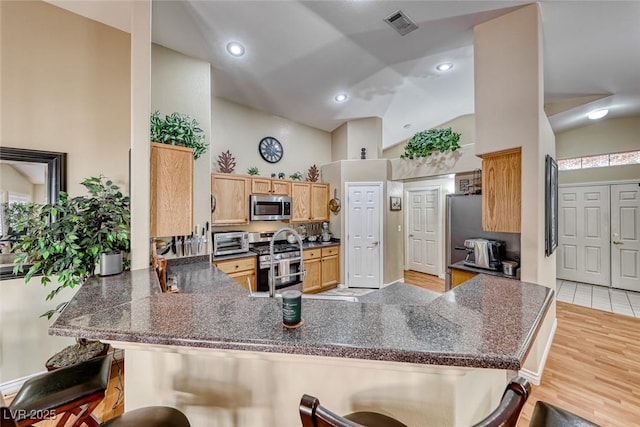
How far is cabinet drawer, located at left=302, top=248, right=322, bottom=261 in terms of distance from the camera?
4379 millimetres

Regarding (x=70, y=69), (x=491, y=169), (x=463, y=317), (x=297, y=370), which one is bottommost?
(x=297, y=370)

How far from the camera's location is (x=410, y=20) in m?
2.53

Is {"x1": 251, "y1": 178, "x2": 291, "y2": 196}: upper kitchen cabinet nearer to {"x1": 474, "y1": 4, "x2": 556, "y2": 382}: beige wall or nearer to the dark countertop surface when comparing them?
the dark countertop surface

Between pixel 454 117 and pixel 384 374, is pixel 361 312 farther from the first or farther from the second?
pixel 454 117

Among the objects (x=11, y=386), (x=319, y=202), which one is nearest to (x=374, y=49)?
(x=319, y=202)

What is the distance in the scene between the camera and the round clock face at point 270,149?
4.54 m

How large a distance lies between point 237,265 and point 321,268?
1.66 m

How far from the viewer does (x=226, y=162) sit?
3.95 m

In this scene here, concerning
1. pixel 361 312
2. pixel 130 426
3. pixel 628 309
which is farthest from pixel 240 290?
pixel 628 309

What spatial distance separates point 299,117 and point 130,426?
4.62 m

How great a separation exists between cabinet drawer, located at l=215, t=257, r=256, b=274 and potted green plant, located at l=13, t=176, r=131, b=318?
1442 mm

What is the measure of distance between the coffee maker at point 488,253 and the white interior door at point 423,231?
290cm

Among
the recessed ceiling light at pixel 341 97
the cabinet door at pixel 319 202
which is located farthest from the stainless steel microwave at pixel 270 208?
the recessed ceiling light at pixel 341 97

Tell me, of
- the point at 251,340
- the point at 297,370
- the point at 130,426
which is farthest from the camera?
the point at 297,370
